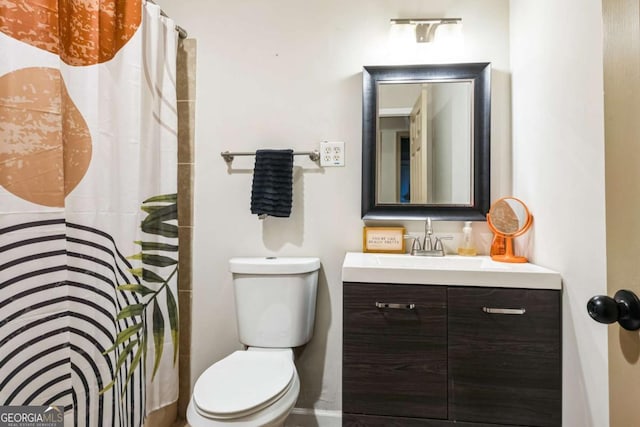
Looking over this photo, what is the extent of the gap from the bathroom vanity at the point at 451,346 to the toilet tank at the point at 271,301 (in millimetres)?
347

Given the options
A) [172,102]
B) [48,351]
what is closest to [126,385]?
[48,351]

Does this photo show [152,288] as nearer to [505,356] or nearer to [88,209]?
[88,209]

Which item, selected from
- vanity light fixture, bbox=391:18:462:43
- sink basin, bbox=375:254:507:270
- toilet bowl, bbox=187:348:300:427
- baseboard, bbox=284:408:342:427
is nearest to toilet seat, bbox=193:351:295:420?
toilet bowl, bbox=187:348:300:427

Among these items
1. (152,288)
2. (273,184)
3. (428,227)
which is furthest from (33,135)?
(428,227)

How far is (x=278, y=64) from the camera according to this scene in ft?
5.40

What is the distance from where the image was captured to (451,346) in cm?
110

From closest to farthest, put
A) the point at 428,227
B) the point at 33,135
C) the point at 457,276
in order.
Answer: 1. the point at 33,135
2. the point at 457,276
3. the point at 428,227

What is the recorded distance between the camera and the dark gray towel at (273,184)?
154 centimetres

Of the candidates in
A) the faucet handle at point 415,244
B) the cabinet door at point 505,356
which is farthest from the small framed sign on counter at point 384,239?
the cabinet door at point 505,356

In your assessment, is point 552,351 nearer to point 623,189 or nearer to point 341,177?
point 623,189

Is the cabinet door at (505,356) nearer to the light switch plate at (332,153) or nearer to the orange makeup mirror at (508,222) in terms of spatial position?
the orange makeup mirror at (508,222)

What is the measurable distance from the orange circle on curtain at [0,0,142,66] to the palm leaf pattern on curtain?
0.59m

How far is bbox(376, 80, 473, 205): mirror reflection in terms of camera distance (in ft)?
5.08

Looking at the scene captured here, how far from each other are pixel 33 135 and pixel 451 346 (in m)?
1.51
